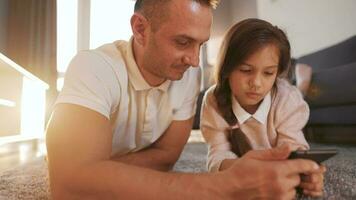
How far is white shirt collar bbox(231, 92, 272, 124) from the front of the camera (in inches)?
32.5

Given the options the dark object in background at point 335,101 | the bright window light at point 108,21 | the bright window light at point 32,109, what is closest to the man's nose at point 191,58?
the dark object in background at point 335,101

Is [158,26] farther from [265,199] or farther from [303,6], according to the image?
[303,6]

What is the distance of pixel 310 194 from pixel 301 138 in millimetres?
292

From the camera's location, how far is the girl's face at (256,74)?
78 centimetres

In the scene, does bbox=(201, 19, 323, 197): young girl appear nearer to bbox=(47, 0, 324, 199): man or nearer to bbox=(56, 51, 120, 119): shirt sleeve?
bbox=(47, 0, 324, 199): man

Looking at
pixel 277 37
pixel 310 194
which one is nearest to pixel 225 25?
pixel 277 37

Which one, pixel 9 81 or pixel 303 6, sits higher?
pixel 303 6

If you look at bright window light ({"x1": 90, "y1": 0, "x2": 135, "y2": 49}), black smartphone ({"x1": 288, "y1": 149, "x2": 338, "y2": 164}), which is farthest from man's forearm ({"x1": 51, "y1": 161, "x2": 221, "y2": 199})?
bright window light ({"x1": 90, "y1": 0, "x2": 135, "y2": 49})

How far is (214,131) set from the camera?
86 centimetres

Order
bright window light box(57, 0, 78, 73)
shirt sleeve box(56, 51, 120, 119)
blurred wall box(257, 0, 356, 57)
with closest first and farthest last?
shirt sleeve box(56, 51, 120, 119) → blurred wall box(257, 0, 356, 57) → bright window light box(57, 0, 78, 73)

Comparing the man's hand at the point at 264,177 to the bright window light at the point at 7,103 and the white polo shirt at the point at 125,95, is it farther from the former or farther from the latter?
the bright window light at the point at 7,103

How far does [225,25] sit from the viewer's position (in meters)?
3.80

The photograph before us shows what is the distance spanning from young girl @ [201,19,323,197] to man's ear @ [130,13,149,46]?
0.22 m

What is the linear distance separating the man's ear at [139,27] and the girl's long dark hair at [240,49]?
0.72 ft
